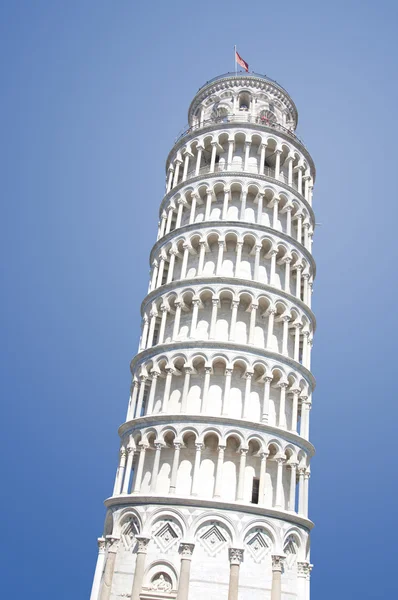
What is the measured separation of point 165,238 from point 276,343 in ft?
34.2

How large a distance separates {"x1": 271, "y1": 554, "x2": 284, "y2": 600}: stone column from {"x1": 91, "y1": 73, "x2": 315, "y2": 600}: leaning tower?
0.05 metres

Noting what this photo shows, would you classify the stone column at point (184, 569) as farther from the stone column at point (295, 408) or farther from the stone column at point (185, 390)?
the stone column at point (295, 408)

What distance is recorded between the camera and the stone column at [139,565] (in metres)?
28.3

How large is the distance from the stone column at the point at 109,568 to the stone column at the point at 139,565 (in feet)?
5.30

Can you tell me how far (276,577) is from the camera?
28.7 meters

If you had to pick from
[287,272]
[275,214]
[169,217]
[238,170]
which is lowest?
[287,272]

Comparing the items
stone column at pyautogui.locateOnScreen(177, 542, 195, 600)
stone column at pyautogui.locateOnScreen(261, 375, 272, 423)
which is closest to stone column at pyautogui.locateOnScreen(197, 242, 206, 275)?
stone column at pyautogui.locateOnScreen(261, 375, 272, 423)

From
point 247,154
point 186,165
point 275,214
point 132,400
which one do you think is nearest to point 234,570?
point 132,400

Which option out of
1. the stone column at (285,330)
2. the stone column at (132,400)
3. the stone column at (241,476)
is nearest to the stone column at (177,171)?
the stone column at (285,330)

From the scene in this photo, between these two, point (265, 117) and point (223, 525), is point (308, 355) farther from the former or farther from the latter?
point (265, 117)

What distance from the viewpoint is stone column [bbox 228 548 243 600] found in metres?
27.7

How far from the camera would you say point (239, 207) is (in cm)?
3969

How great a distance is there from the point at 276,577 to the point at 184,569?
451 cm

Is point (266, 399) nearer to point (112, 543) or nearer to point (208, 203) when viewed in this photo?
point (112, 543)
